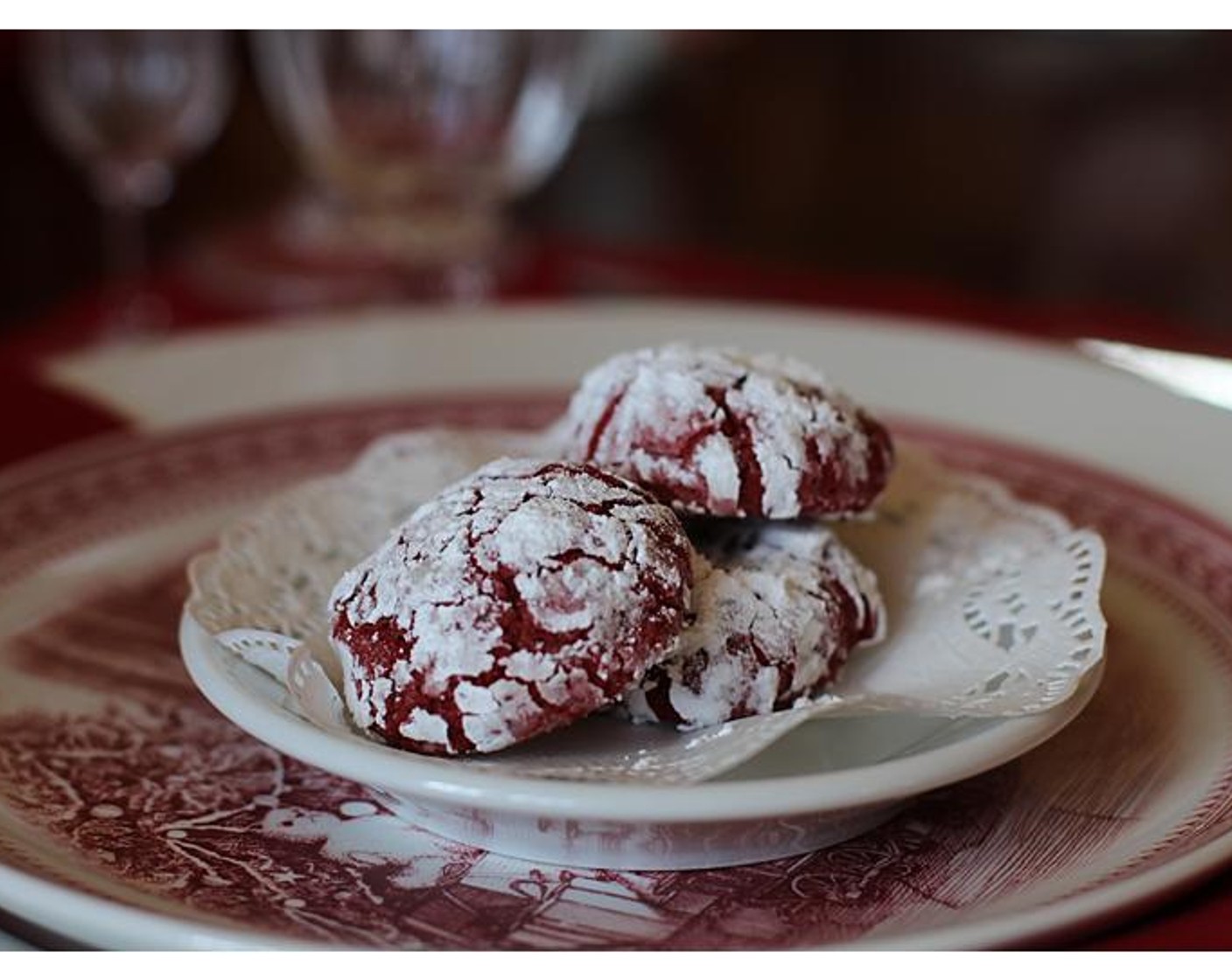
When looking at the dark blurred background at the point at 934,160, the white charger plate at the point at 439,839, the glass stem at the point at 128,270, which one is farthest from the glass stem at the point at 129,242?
the dark blurred background at the point at 934,160

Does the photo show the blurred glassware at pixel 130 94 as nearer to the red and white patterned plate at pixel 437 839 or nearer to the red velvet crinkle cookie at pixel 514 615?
the red and white patterned plate at pixel 437 839

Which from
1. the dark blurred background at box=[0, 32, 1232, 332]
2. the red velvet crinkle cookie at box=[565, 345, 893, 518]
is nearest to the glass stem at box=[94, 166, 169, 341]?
the red velvet crinkle cookie at box=[565, 345, 893, 518]

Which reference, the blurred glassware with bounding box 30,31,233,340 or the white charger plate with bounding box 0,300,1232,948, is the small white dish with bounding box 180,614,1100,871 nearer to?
the white charger plate with bounding box 0,300,1232,948

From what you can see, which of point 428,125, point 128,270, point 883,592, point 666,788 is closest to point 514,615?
point 666,788

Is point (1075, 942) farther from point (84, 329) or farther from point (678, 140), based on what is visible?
point (678, 140)

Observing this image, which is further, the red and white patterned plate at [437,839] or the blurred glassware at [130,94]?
the blurred glassware at [130,94]
